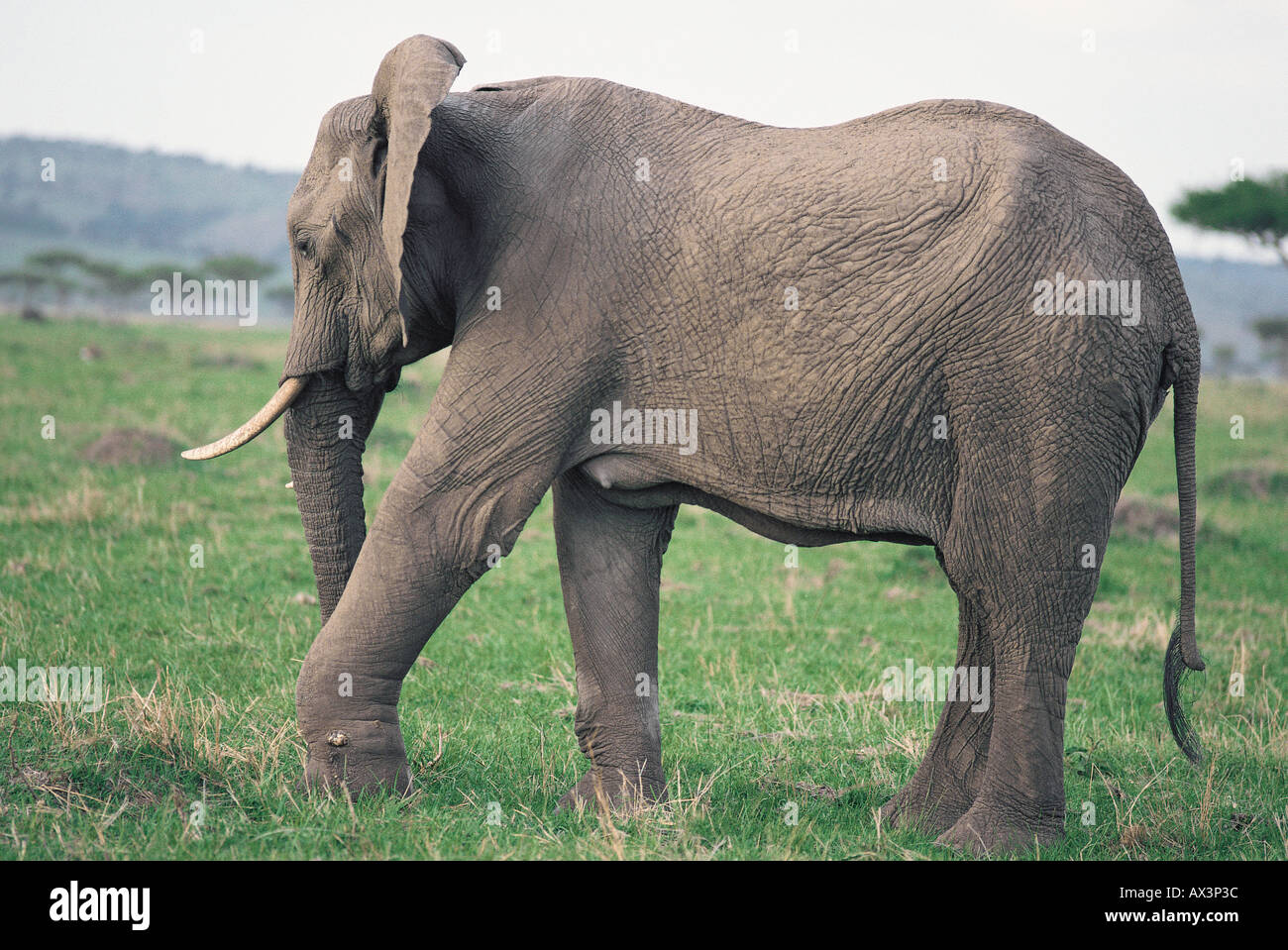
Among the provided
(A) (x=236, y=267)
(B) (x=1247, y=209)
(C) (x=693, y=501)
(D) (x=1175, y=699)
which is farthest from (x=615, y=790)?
(A) (x=236, y=267)

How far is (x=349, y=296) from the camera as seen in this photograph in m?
5.33

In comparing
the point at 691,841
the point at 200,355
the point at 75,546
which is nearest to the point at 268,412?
the point at 691,841

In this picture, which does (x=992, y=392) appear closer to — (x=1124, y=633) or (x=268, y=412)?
(x=268, y=412)

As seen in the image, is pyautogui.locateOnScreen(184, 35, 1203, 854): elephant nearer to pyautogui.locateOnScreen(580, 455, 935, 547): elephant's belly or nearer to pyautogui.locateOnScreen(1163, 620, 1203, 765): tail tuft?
pyautogui.locateOnScreen(580, 455, 935, 547): elephant's belly

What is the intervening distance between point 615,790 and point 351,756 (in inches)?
45.1

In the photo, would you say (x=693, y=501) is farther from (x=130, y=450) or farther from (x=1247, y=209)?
(x=1247, y=209)

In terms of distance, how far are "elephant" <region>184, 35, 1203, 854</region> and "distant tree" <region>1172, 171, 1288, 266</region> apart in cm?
2991

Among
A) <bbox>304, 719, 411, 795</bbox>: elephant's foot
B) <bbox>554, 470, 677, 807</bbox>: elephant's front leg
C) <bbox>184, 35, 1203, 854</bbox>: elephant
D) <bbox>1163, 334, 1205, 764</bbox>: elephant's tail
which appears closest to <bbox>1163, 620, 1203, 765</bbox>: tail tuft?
<bbox>1163, 334, 1205, 764</bbox>: elephant's tail

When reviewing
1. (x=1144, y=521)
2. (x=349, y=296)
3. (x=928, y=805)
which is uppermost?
(x=349, y=296)

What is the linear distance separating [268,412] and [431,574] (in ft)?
3.41

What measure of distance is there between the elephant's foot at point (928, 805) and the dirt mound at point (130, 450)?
1104 centimetres

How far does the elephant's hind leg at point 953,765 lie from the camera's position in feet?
18.5

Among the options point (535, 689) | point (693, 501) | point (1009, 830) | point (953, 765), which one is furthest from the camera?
point (535, 689)

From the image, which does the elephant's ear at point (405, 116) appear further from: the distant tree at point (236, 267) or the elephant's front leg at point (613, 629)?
the distant tree at point (236, 267)
